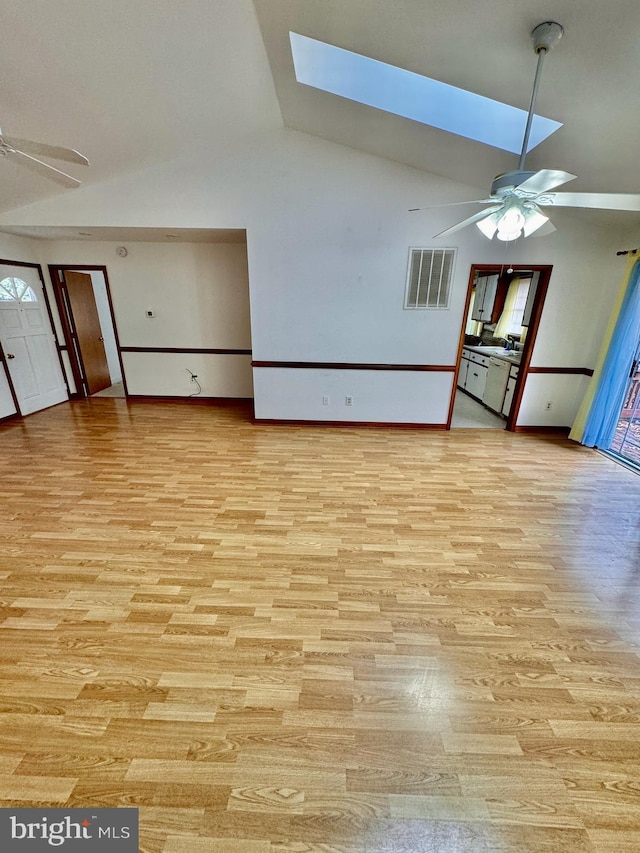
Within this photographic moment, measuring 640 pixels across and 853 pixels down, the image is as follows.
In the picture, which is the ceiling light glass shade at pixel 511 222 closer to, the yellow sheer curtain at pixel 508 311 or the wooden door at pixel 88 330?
the yellow sheer curtain at pixel 508 311

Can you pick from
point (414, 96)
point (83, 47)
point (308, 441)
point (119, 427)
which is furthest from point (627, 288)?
point (119, 427)

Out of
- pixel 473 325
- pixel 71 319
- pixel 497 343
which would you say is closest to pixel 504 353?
pixel 497 343

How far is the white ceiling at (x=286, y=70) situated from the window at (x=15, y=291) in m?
1.73

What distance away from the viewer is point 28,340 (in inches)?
197

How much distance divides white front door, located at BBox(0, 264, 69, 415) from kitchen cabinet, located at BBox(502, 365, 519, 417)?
22.5 feet

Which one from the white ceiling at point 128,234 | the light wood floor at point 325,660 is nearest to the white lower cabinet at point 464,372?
the light wood floor at point 325,660

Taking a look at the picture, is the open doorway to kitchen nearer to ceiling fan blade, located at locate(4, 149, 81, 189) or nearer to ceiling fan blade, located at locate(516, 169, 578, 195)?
ceiling fan blade, located at locate(516, 169, 578, 195)

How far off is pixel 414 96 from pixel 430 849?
14.7ft

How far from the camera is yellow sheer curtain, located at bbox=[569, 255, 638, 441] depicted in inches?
145

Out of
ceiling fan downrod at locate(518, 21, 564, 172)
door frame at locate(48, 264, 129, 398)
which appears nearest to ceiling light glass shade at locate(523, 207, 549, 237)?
ceiling fan downrod at locate(518, 21, 564, 172)

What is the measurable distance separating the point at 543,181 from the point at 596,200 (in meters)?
0.45

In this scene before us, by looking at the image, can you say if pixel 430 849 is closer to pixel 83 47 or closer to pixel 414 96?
pixel 83 47

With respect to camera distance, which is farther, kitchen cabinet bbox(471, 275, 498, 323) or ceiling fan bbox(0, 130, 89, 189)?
kitchen cabinet bbox(471, 275, 498, 323)

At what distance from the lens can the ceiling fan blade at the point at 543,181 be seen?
171 cm
